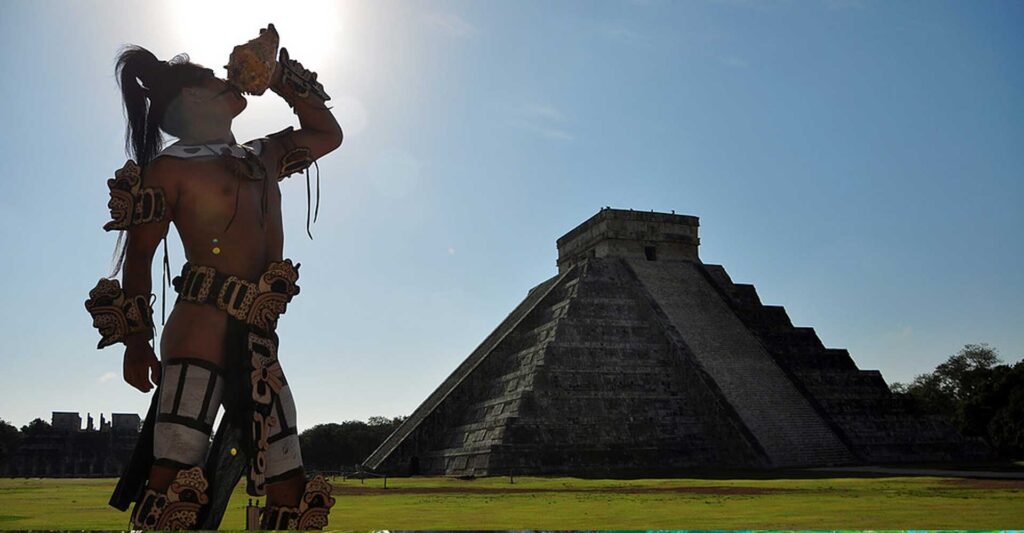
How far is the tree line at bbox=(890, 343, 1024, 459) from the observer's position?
26547 mm

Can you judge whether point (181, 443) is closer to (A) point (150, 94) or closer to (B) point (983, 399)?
(A) point (150, 94)

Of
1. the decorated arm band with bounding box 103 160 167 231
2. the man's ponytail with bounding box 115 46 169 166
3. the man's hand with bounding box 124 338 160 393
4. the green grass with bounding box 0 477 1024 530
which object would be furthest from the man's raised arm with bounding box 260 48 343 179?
the green grass with bounding box 0 477 1024 530

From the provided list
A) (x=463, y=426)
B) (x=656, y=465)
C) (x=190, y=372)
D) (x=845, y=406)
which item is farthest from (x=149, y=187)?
(x=845, y=406)

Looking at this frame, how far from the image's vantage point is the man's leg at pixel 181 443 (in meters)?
5.02

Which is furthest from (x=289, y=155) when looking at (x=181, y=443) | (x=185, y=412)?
(x=181, y=443)

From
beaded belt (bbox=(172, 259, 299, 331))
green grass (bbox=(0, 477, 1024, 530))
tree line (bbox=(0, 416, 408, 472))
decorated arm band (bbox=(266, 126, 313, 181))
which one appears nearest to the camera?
beaded belt (bbox=(172, 259, 299, 331))

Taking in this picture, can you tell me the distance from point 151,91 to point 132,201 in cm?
94

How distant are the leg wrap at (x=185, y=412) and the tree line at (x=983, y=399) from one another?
25763 mm

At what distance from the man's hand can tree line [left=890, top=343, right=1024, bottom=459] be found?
85.0 ft

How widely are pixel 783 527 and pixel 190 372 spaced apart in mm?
4978

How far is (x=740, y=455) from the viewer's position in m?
23.3

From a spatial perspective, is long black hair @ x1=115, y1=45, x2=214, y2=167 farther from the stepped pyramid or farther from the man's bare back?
the stepped pyramid

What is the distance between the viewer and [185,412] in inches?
205

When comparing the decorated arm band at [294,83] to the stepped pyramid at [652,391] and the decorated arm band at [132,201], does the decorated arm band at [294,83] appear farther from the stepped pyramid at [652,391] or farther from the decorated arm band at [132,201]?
the stepped pyramid at [652,391]
